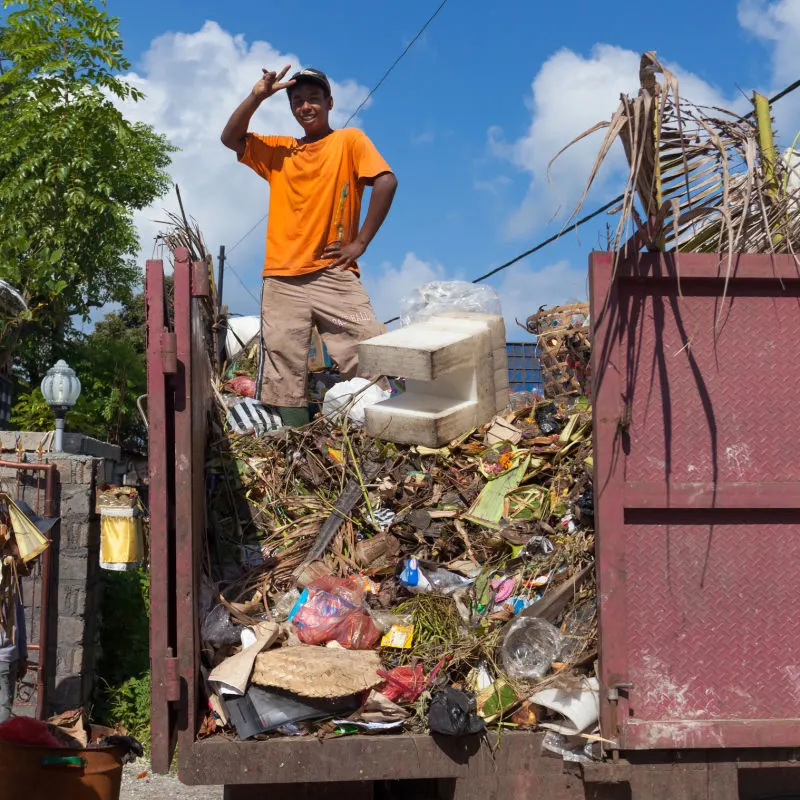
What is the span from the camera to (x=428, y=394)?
3.60 m

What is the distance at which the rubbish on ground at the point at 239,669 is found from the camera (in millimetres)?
2635

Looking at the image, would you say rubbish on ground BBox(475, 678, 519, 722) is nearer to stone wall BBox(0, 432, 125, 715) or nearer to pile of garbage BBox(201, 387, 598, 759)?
pile of garbage BBox(201, 387, 598, 759)

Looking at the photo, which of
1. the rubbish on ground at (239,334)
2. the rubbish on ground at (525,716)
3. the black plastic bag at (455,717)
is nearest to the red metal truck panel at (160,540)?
Result: the black plastic bag at (455,717)

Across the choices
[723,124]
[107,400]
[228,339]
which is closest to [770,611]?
[723,124]

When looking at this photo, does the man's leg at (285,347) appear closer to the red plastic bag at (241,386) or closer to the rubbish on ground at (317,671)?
the red plastic bag at (241,386)

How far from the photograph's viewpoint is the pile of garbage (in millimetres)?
2611

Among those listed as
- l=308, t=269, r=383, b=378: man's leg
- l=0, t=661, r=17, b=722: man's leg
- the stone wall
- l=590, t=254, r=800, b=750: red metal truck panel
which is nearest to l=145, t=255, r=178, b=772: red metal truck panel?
l=590, t=254, r=800, b=750: red metal truck panel

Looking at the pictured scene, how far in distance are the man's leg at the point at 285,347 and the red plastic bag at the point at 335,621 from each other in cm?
130

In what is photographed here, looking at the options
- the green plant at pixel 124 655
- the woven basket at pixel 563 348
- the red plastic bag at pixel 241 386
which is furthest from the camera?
the green plant at pixel 124 655

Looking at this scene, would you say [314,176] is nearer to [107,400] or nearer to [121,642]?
[121,642]

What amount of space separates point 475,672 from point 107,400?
12793mm

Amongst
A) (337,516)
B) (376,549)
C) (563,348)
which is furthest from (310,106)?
(376,549)

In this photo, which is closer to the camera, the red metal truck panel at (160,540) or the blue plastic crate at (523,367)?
the red metal truck panel at (160,540)

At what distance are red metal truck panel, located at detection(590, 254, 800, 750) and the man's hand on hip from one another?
2.02 m
